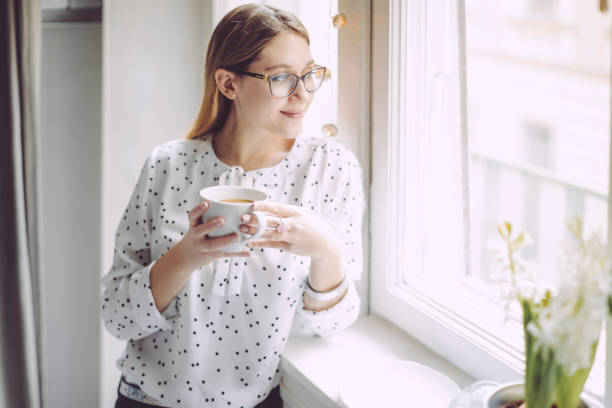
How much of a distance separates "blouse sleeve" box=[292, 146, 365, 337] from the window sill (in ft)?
0.22

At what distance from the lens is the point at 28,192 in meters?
1.48

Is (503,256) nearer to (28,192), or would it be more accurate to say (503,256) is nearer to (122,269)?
(122,269)

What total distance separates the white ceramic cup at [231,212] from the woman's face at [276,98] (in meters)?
0.17

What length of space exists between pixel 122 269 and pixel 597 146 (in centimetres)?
330

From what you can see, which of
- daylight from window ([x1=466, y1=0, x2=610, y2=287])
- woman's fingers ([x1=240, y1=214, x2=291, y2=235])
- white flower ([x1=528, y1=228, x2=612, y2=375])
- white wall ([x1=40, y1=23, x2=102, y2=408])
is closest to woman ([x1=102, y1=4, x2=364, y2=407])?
woman's fingers ([x1=240, y1=214, x2=291, y2=235])

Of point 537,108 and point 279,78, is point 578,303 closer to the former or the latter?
point 279,78

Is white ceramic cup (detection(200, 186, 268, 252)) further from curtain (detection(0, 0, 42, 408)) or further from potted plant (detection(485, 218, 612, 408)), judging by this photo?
curtain (detection(0, 0, 42, 408))

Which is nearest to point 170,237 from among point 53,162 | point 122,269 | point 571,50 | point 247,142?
point 122,269

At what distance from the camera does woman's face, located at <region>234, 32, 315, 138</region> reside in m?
0.97

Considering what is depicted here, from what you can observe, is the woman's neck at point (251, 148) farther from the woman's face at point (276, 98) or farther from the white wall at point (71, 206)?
the white wall at point (71, 206)

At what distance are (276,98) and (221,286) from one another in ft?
1.15

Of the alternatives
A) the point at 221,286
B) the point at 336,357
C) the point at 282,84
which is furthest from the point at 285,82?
the point at 336,357

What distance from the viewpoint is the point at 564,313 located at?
0.55 metres

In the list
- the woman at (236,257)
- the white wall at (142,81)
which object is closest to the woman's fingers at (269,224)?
the woman at (236,257)
